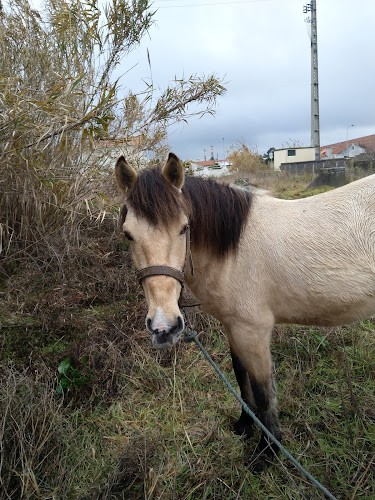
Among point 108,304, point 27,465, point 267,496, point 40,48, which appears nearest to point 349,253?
point 267,496

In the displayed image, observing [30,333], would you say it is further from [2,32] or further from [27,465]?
[2,32]

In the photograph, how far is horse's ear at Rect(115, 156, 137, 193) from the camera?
201 cm

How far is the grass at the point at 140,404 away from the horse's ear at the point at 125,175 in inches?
62.9

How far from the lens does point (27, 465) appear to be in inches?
77.7

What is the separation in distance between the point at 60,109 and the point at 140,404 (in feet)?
9.45

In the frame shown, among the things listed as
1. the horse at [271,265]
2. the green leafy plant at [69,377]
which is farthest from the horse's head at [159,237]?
the green leafy plant at [69,377]

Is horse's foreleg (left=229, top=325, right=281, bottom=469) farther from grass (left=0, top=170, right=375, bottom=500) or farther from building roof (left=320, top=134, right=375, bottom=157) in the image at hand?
building roof (left=320, top=134, right=375, bottom=157)

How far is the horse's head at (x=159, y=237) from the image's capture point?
5.52 feet

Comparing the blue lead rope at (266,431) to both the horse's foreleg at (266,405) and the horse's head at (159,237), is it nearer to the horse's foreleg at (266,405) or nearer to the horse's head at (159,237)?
the horse's foreleg at (266,405)

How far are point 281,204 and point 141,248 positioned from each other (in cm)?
132

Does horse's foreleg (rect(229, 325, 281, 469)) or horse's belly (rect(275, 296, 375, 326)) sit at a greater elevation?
horse's belly (rect(275, 296, 375, 326))

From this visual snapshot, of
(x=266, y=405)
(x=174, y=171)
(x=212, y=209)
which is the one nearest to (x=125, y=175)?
(x=174, y=171)

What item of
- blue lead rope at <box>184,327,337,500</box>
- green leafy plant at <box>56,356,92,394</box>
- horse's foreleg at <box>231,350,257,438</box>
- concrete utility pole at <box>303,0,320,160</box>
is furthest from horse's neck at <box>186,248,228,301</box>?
concrete utility pole at <box>303,0,320,160</box>

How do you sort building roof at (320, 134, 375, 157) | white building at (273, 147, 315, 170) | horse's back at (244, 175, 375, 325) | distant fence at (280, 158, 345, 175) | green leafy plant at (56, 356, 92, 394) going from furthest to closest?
building roof at (320, 134, 375, 157) < white building at (273, 147, 315, 170) < distant fence at (280, 158, 345, 175) < green leafy plant at (56, 356, 92, 394) < horse's back at (244, 175, 375, 325)
